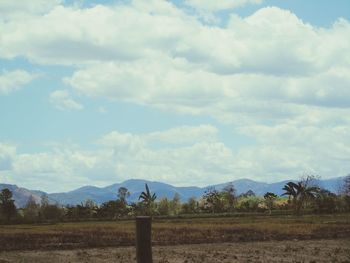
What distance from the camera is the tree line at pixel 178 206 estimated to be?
103 m

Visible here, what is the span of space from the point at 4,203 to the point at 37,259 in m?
83.5

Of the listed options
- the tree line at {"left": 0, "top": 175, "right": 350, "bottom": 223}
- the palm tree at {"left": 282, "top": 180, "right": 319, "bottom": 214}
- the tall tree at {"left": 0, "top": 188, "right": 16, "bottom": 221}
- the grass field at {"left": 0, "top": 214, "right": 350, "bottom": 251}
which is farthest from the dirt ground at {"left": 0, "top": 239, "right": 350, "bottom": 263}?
the tall tree at {"left": 0, "top": 188, "right": 16, "bottom": 221}

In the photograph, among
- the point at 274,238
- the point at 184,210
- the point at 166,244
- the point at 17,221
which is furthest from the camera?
the point at 184,210

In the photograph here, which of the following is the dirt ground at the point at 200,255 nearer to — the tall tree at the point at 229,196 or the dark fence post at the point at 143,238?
the dark fence post at the point at 143,238

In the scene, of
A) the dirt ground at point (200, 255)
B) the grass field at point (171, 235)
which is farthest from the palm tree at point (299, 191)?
the dirt ground at point (200, 255)

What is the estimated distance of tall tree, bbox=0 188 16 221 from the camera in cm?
10269

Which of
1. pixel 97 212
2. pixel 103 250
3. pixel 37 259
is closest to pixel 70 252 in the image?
pixel 103 250

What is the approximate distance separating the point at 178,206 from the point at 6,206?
38.2 meters

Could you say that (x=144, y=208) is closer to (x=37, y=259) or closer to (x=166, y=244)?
(x=166, y=244)

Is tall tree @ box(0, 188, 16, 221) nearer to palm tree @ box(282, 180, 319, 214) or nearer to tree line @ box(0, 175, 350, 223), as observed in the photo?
tree line @ box(0, 175, 350, 223)

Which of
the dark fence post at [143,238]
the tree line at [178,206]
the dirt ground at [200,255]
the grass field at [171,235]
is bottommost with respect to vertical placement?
the dirt ground at [200,255]

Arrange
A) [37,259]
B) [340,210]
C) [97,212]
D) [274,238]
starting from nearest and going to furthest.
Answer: [37,259], [274,238], [340,210], [97,212]

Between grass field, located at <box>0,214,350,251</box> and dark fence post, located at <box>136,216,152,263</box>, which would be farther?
grass field, located at <box>0,214,350,251</box>

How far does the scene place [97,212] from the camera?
115m
